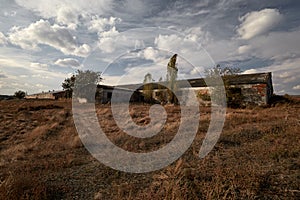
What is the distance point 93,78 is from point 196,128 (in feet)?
114

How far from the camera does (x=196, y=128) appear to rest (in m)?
12.7

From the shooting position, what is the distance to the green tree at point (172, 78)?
107ft

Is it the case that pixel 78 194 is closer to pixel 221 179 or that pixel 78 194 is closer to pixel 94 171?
pixel 94 171

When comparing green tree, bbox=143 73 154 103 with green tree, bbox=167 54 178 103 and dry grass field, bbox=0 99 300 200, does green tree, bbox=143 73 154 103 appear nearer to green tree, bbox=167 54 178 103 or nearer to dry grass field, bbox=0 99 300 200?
green tree, bbox=167 54 178 103

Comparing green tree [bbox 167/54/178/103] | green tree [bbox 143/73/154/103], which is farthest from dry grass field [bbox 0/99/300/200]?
green tree [bbox 143/73/154/103]

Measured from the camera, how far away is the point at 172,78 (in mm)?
34094

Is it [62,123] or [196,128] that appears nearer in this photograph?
[196,128]

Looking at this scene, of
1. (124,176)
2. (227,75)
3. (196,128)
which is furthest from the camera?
(227,75)

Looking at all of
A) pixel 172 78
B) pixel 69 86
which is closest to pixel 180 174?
pixel 172 78

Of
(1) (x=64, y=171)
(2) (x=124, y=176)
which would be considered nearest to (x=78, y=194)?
(2) (x=124, y=176)

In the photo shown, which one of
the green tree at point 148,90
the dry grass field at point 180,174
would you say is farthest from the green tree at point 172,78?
the dry grass field at point 180,174

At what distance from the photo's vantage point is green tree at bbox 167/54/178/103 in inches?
1286

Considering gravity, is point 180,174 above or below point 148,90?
below

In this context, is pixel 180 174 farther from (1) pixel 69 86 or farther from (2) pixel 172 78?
(1) pixel 69 86
